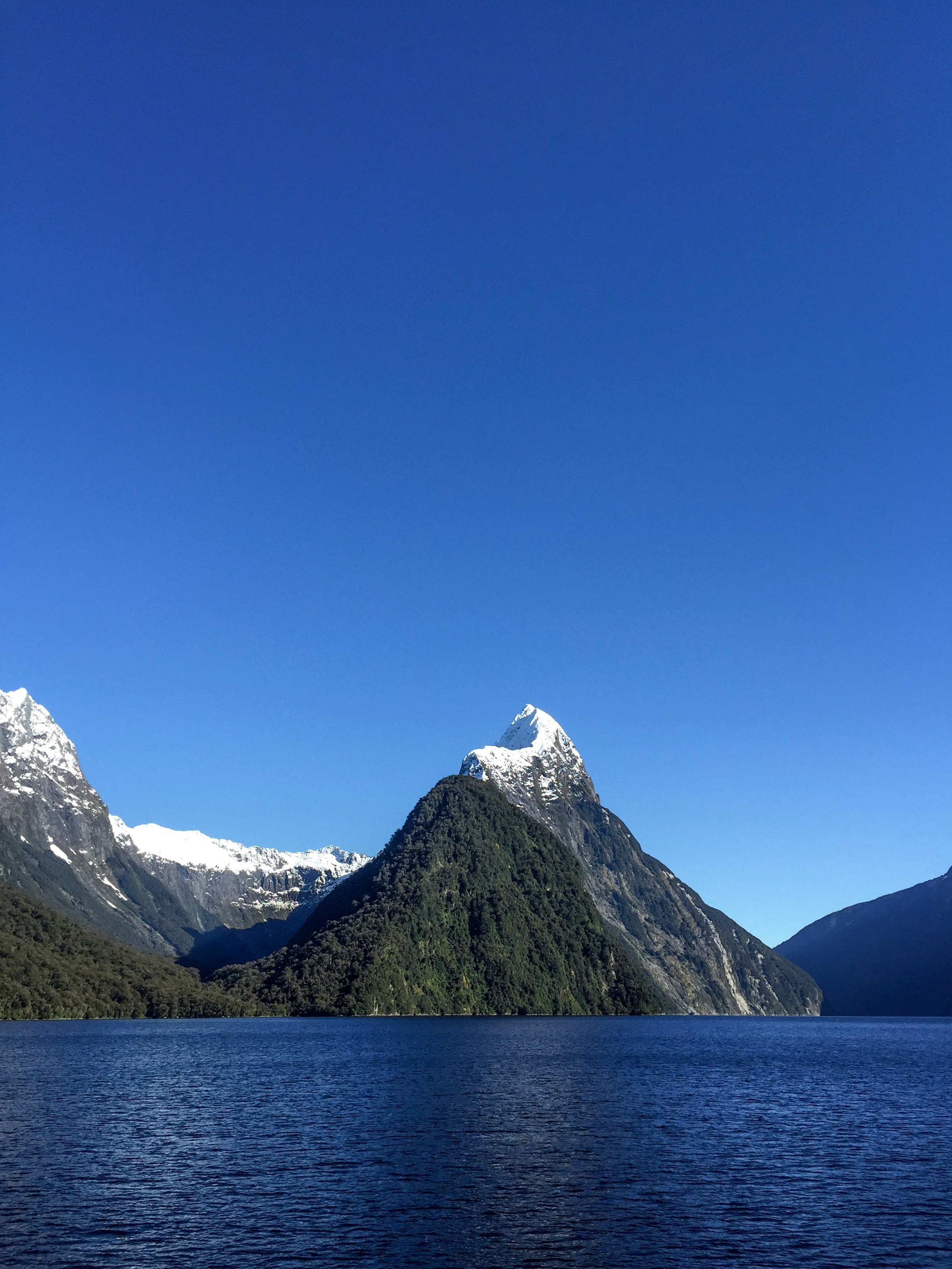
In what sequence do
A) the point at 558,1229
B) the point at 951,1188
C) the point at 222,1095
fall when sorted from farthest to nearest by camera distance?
the point at 222,1095 < the point at 951,1188 < the point at 558,1229

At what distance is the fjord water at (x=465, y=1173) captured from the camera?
178 feet

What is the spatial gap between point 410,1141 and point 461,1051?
11232cm

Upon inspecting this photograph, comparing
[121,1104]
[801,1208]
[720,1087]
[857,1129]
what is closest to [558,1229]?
[801,1208]

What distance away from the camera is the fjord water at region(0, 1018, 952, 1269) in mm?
54375

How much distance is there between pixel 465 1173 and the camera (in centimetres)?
7350

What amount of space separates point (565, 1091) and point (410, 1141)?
44832 mm

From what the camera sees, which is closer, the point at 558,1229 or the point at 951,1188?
the point at 558,1229

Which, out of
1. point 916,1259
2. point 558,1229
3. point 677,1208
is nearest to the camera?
point 916,1259

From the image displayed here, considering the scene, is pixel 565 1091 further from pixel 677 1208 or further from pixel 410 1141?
pixel 677 1208

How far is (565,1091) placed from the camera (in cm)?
12638

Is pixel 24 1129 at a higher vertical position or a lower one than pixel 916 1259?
higher

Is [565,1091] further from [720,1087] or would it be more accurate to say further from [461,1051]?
[461,1051]

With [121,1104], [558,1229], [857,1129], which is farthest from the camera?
[121,1104]

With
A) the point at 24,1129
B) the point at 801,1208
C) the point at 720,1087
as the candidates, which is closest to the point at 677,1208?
the point at 801,1208
